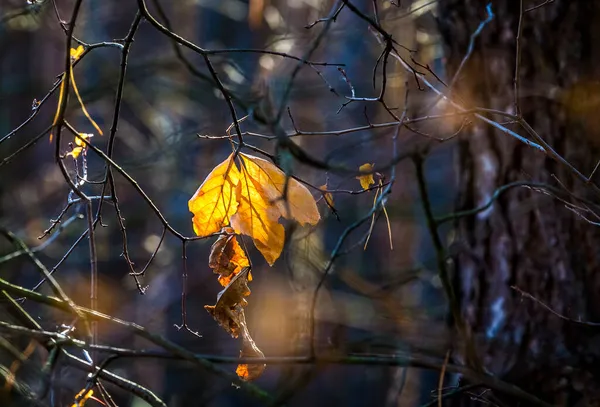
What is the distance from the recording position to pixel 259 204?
1.30 metres

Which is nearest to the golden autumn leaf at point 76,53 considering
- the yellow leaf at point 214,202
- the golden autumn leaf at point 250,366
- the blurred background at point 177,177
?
the yellow leaf at point 214,202

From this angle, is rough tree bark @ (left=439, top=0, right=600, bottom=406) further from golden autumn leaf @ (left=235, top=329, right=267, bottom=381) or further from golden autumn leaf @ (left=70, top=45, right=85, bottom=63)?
golden autumn leaf @ (left=70, top=45, right=85, bottom=63)

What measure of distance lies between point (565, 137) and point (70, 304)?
1.68 metres

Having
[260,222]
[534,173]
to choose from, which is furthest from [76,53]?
[534,173]

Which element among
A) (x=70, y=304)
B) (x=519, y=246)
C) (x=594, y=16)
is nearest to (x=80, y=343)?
(x=70, y=304)

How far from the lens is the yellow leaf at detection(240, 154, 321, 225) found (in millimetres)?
1260

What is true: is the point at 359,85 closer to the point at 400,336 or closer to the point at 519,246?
the point at 519,246

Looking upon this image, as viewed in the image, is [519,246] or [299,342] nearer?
[299,342]

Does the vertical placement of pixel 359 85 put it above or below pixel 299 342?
above

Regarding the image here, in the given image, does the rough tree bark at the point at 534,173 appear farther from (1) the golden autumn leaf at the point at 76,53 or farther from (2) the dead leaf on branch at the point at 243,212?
(1) the golden autumn leaf at the point at 76,53

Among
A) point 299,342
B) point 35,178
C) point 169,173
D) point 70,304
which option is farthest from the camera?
point 35,178

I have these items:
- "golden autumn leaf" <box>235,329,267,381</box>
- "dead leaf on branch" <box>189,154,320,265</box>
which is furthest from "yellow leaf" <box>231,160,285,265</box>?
"golden autumn leaf" <box>235,329,267,381</box>

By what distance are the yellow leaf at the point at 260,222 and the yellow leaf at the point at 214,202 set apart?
0.04 metres

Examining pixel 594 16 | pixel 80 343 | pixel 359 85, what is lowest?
pixel 80 343
